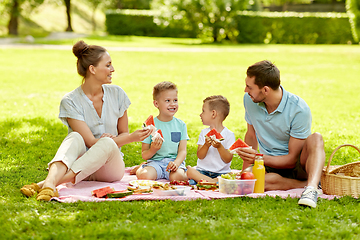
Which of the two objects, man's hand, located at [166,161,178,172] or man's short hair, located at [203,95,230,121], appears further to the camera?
man's short hair, located at [203,95,230,121]

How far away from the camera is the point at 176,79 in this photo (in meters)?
14.5

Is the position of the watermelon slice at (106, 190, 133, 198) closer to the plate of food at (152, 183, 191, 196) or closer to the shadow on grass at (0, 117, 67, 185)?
the plate of food at (152, 183, 191, 196)

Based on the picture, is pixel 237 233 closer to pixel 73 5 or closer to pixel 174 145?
pixel 174 145

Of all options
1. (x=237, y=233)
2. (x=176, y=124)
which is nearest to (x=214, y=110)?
(x=176, y=124)

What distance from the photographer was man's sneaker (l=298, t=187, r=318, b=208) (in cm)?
370

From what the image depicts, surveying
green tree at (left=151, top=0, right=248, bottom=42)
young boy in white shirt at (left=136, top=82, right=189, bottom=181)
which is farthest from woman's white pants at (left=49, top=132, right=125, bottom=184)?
green tree at (left=151, top=0, right=248, bottom=42)

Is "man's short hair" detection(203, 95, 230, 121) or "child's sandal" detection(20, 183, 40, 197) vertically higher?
"man's short hair" detection(203, 95, 230, 121)

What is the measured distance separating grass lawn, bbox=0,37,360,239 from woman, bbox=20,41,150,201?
0.40 meters

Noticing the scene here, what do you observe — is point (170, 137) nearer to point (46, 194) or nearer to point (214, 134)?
point (214, 134)

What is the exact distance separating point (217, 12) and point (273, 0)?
1594 inches

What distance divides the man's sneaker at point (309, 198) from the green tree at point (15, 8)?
3118cm

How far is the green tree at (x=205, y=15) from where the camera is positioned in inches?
1070

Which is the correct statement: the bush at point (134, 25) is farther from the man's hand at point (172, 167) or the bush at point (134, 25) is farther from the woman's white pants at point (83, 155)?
the woman's white pants at point (83, 155)

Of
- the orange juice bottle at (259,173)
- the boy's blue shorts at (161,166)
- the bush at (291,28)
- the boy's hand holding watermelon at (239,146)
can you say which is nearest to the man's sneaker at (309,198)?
the orange juice bottle at (259,173)
